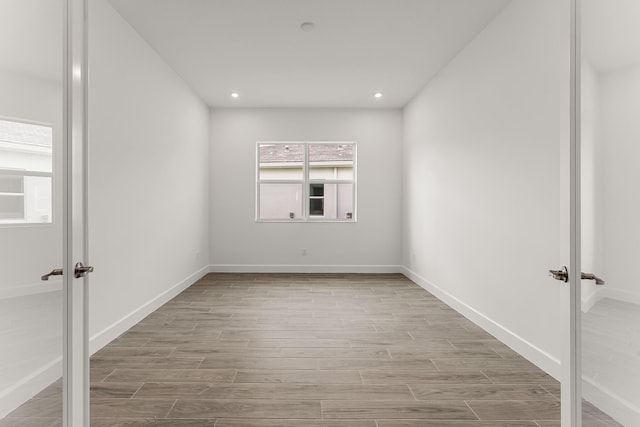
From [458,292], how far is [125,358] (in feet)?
10.7

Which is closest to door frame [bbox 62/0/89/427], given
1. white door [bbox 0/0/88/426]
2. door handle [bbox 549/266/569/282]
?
white door [bbox 0/0/88/426]

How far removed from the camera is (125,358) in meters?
2.69

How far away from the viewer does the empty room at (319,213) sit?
48.4 inches

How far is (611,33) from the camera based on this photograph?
1.20m

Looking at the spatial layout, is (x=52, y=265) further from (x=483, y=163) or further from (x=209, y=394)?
(x=483, y=163)

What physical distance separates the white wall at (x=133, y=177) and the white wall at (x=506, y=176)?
3.06 metres

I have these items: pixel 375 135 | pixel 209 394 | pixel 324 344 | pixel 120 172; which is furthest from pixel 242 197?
pixel 209 394

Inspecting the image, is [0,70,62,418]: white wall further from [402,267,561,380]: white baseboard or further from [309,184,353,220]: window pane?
[309,184,353,220]: window pane

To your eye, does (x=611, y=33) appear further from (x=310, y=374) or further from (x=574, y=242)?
(x=310, y=374)

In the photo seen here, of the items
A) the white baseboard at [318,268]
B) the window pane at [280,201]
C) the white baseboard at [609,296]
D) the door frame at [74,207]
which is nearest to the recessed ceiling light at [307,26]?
the door frame at [74,207]

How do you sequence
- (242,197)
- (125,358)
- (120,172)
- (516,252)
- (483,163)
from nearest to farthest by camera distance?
(125,358)
(516,252)
(120,172)
(483,163)
(242,197)

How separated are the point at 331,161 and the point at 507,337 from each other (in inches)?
168

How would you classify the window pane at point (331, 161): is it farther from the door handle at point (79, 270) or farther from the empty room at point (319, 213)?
the door handle at point (79, 270)

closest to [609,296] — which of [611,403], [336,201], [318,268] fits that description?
[611,403]
